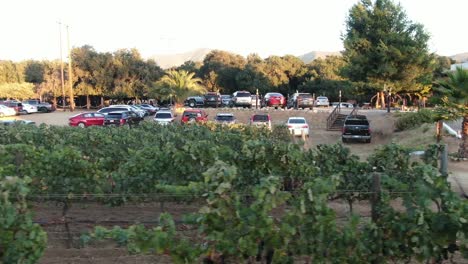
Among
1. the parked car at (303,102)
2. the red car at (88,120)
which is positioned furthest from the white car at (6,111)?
the parked car at (303,102)

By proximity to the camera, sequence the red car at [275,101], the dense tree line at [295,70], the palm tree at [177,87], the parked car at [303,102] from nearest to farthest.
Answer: the dense tree line at [295,70], the parked car at [303,102], the red car at [275,101], the palm tree at [177,87]

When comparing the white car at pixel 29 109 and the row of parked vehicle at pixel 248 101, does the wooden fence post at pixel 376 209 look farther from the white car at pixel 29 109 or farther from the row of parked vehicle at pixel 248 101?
the white car at pixel 29 109

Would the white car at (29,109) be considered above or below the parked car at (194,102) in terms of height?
below

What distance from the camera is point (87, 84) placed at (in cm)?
6306

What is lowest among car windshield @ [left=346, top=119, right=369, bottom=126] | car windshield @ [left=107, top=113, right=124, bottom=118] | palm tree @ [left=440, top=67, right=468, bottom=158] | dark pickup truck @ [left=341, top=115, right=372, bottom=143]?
dark pickup truck @ [left=341, top=115, right=372, bottom=143]

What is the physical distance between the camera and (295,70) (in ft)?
241

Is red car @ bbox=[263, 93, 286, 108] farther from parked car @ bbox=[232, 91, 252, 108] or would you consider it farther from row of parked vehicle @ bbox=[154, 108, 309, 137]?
row of parked vehicle @ bbox=[154, 108, 309, 137]

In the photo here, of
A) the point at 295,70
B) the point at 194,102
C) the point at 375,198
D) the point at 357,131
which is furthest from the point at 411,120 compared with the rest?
the point at 295,70

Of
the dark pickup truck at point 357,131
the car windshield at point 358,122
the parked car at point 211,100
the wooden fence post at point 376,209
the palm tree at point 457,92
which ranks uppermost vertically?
the palm tree at point 457,92

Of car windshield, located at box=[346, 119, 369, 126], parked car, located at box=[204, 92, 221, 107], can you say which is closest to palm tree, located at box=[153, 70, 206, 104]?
parked car, located at box=[204, 92, 221, 107]

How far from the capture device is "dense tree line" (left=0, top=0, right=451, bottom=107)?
3850cm

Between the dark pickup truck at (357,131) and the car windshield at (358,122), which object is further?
the car windshield at (358,122)

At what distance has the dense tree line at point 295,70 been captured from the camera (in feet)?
126

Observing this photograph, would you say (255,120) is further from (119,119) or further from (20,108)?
(20,108)
